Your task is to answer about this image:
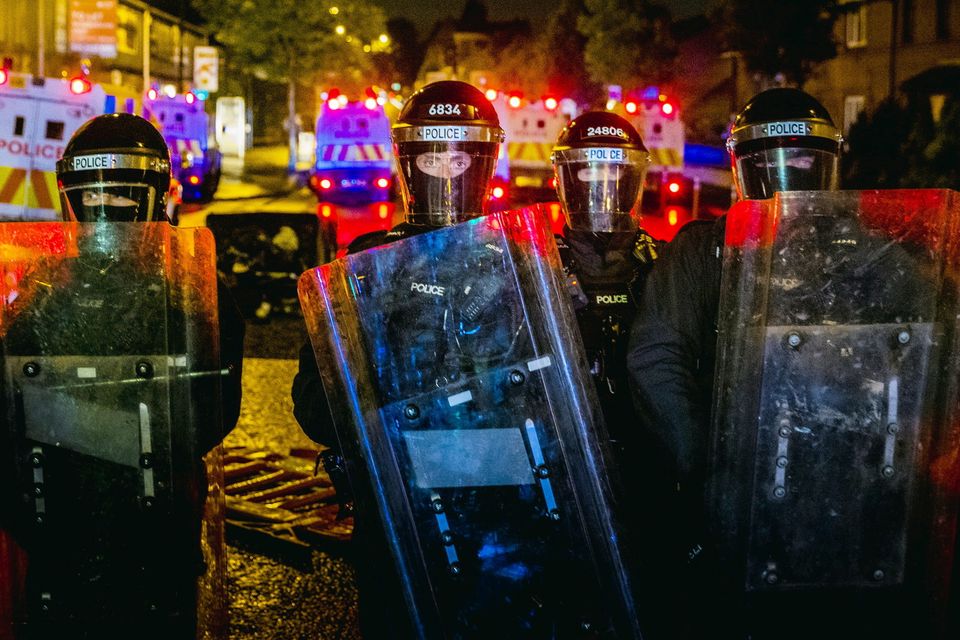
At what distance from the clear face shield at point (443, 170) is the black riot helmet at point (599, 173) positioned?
0.89 meters

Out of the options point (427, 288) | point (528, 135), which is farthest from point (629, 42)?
point (427, 288)

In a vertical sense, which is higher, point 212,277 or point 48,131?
point 48,131

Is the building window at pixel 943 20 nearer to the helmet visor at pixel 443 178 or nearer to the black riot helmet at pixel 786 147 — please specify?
the black riot helmet at pixel 786 147

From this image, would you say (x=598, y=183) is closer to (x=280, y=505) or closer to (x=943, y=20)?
(x=280, y=505)

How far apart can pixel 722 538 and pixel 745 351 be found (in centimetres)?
46

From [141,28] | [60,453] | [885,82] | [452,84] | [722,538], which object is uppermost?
[141,28]

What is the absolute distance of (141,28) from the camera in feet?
131

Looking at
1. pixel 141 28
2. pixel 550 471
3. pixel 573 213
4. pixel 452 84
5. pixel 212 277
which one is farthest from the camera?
pixel 141 28

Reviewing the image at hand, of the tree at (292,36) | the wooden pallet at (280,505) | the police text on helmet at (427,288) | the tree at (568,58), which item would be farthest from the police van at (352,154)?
Answer: the tree at (568,58)

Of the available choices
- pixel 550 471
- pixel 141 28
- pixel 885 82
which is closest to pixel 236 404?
pixel 550 471

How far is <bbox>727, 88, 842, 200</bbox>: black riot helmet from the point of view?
10.4 feet

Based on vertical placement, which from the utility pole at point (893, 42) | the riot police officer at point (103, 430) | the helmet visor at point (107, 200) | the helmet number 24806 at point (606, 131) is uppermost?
the utility pole at point (893, 42)

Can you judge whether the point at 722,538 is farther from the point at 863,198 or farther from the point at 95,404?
the point at 95,404

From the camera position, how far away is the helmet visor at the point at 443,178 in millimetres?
3328
